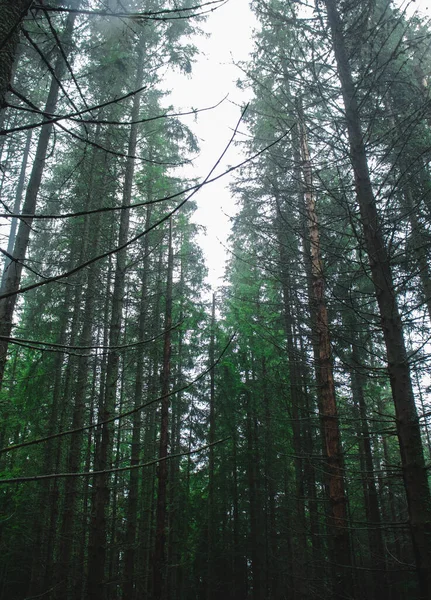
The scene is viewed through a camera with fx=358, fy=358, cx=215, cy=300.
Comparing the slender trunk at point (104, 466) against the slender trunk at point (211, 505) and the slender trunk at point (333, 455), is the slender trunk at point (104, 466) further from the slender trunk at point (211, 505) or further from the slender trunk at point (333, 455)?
the slender trunk at point (211, 505)

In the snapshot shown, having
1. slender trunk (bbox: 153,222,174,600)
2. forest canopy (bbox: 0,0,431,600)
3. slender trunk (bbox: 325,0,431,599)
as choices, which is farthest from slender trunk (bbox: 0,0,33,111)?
slender trunk (bbox: 153,222,174,600)

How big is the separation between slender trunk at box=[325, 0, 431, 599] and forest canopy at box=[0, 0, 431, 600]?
0.02 metres

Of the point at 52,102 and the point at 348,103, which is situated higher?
the point at 52,102

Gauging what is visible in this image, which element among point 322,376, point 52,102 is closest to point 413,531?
point 322,376

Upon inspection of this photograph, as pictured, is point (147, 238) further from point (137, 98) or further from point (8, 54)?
point (8, 54)

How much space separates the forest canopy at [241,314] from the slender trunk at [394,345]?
2 cm

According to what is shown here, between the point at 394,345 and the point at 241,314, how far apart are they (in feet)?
33.3

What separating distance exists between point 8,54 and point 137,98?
10.8 meters

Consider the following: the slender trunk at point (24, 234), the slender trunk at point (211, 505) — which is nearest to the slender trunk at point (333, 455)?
the slender trunk at point (24, 234)

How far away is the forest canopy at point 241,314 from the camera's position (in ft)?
12.6

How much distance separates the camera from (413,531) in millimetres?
2914

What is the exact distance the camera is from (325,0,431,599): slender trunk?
2.90 metres

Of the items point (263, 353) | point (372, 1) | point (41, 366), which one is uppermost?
point (372, 1)

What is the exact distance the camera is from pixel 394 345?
3498 mm
